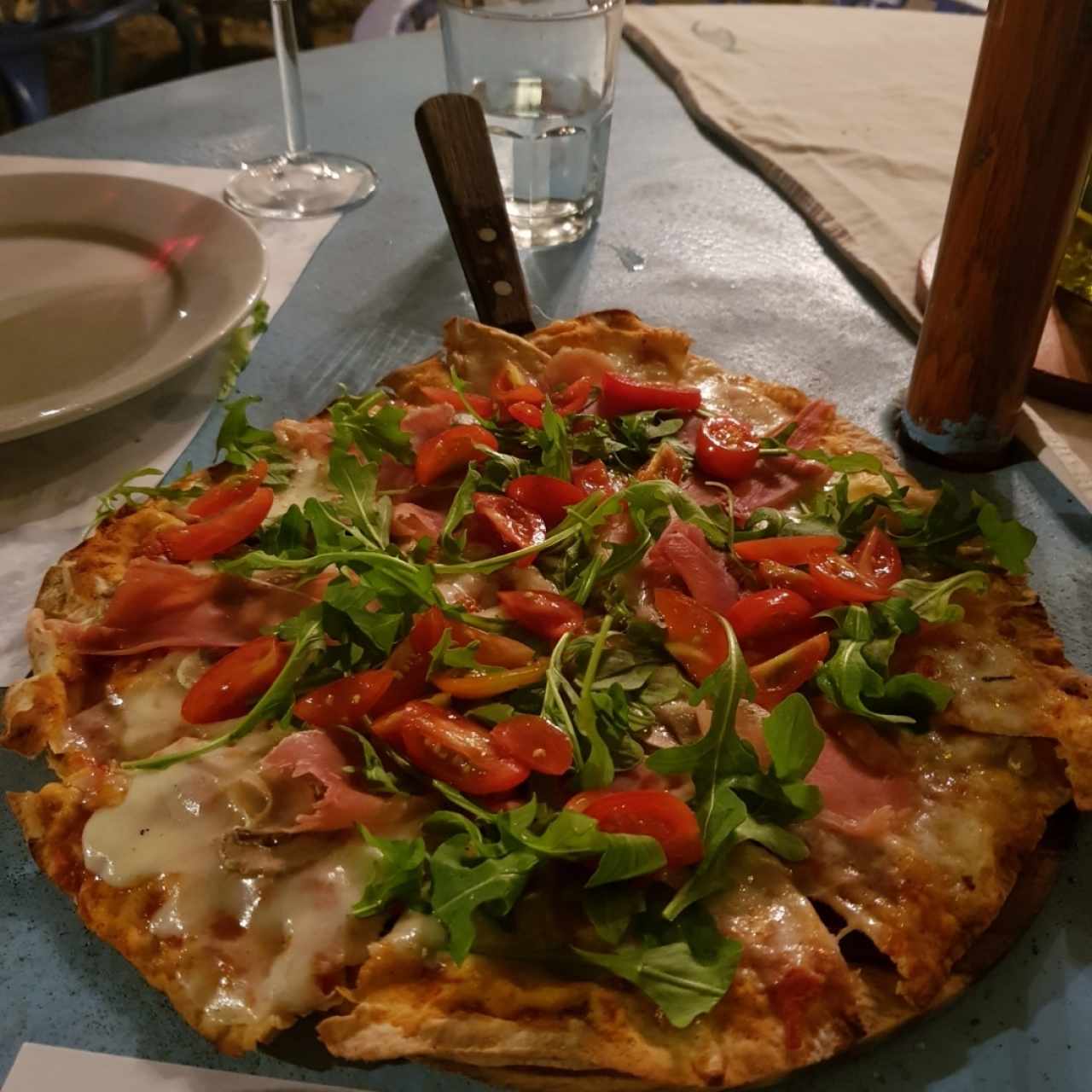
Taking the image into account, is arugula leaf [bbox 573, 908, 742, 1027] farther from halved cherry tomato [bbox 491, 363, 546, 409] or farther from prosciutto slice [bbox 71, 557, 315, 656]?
halved cherry tomato [bbox 491, 363, 546, 409]

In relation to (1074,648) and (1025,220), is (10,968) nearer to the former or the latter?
(1074,648)

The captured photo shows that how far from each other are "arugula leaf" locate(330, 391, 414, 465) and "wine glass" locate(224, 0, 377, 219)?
82cm

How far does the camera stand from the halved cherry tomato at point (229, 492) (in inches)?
43.1

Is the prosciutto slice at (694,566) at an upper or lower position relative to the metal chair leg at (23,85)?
upper

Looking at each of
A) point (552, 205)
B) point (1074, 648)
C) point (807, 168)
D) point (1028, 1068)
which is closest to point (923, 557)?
point (1074, 648)

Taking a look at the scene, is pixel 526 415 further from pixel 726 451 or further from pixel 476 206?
pixel 476 206

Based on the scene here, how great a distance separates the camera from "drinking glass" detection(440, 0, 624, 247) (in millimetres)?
1700

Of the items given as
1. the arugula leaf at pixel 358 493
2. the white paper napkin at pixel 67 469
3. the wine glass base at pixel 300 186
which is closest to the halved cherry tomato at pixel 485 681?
the arugula leaf at pixel 358 493

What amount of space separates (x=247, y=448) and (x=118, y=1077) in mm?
632

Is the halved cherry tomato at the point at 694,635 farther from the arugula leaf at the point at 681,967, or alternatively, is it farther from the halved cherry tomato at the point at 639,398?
the halved cherry tomato at the point at 639,398

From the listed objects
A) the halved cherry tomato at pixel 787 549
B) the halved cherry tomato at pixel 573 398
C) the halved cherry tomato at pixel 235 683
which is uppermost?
the halved cherry tomato at pixel 573 398

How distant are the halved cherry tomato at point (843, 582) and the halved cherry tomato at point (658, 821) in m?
0.28

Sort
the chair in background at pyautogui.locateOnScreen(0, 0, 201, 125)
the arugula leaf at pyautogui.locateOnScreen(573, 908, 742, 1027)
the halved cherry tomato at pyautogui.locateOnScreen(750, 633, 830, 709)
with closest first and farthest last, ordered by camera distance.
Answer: the arugula leaf at pyautogui.locateOnScreen(573, 908, 742, 1027)
the halved cherry tomato at pyautogui.locateOnScreen(750, 633, 830, 709)
the chair in background at pyautogui.locateOnScreen(0, 0, 201, 125)

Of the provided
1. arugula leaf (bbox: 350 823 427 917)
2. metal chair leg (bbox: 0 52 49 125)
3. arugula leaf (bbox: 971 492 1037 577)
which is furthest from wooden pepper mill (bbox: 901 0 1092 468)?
metal chair leg (bbox: 0 52 49 125)
